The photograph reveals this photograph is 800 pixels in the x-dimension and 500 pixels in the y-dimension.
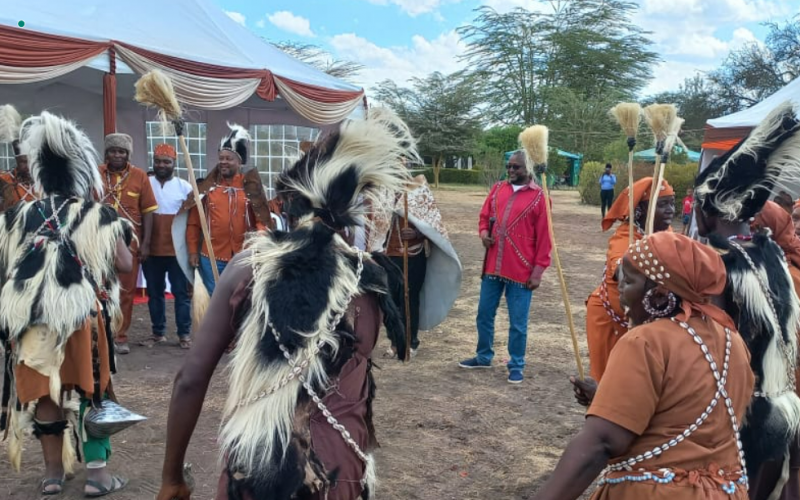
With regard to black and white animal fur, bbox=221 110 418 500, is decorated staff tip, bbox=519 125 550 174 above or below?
above

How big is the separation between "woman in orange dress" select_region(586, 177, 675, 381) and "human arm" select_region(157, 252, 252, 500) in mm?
2174

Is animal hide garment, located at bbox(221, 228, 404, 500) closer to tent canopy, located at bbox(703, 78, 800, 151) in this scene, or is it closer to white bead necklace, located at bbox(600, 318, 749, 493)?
white bead necklace, located at bbox(600, 318, 749, 493)

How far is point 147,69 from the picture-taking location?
6809mm

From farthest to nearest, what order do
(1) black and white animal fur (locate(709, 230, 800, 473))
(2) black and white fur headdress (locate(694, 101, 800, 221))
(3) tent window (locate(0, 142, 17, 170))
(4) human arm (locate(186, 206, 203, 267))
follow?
1. (3) tent window (locate(0, 142, 17, 170))
2. (4) human arm (locate(186, 206, 203, 267))
3. (2) black and white fur headdress (locate(694, 101, 800, 221))
4. (1) black and white animal fur (locate(709, 230, 800, 473))

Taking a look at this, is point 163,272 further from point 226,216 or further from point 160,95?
point 160,95

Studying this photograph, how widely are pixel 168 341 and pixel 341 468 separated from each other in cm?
566

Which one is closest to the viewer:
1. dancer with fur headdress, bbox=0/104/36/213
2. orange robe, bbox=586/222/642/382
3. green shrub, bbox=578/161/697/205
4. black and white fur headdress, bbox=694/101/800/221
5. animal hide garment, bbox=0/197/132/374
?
black and white fur headdress, bbox=694/101/800/221

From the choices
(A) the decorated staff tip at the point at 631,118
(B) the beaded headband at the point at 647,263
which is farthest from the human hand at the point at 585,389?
(A) the decorated staff tip at the point at 631,118

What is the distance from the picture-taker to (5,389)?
11.8 ft

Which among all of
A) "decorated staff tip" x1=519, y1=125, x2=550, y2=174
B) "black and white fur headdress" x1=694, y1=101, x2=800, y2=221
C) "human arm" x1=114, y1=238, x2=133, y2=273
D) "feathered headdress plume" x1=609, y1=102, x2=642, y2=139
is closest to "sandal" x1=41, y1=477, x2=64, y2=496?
"human arm" x1=114, y1=238, x2=133, y2=273

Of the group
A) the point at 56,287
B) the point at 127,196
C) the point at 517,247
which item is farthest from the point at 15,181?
the point at 517,247

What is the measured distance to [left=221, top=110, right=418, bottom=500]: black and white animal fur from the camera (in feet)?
5.32

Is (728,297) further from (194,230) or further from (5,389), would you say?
(194,230)

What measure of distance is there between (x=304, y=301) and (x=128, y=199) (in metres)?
5.32
